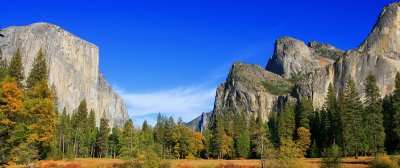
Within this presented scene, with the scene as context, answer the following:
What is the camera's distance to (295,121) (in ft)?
314

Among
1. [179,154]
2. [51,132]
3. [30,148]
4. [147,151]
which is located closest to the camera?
[147,151]

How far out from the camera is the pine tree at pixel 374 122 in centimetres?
6700

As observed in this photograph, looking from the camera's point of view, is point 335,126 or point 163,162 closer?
point 163,162

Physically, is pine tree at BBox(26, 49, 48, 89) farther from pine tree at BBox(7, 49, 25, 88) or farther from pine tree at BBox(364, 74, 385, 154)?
pine tree at BBox(364, 74, 385, 154)

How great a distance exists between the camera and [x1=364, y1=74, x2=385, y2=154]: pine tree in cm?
6700

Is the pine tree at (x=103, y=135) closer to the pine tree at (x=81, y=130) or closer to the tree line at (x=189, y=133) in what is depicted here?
the tree line at (x=189, y=133)

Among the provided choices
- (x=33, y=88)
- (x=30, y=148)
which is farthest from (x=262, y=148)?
(x=33, y=88)

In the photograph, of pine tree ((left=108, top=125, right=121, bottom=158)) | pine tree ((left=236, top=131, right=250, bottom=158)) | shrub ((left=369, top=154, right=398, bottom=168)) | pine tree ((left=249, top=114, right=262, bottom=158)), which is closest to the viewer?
shrub ((left=369, top=154, right=398, bottom=168))

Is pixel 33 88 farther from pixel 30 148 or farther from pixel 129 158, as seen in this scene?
pixel 129 158

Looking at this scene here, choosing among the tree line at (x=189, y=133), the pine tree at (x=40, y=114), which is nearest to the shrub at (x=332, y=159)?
the tree line at (x=189, y=133)

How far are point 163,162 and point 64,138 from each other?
62.9 m

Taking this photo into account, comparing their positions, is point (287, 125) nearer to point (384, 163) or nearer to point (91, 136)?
point (91, 136)

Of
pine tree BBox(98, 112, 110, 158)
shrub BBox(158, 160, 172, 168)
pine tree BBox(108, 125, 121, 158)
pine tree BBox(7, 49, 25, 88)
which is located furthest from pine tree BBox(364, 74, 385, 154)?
pine tree BBox(108, 125, 121, 158)

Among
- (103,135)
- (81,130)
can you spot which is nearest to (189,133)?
(103,135)
